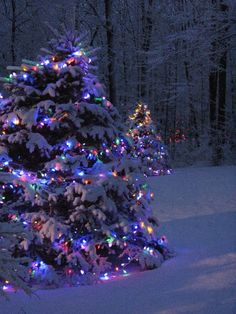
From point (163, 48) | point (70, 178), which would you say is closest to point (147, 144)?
point (163, 48)

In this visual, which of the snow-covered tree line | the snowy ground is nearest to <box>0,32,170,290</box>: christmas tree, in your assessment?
the snowy ground

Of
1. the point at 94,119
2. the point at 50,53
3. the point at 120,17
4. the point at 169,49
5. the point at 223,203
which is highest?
the point at 120,17

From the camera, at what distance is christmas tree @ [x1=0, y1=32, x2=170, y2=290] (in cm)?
629

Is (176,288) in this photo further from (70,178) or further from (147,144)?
(147,144)

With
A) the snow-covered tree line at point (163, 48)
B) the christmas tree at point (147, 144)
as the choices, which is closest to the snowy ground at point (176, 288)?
the snow-covered tree line at point (163, 48)

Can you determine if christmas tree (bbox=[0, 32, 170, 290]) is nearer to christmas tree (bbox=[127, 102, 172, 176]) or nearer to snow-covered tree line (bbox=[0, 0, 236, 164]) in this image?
snow-covered tree line (bbox=[0, 0, 236, 164])

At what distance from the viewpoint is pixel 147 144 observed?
20438 mm

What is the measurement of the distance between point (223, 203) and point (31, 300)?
7.01m

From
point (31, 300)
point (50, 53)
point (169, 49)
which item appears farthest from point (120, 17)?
point (31, 300)

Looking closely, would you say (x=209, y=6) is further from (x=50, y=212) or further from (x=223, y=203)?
(x=50, y=212)

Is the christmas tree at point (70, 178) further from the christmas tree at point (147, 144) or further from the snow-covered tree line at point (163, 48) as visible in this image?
the christmas tree at point (147, 144)

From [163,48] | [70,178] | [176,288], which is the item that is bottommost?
[176,288]

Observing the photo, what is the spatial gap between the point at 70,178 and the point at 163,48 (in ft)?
41.0

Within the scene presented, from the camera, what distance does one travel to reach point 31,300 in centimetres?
556
